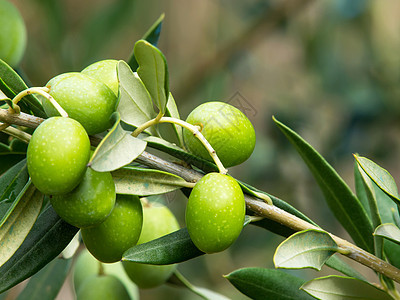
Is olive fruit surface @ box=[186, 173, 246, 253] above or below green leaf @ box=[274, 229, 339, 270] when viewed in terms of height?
above

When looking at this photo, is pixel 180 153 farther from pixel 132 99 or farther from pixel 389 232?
pixel 389 232

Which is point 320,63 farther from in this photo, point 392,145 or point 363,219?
point 363,219

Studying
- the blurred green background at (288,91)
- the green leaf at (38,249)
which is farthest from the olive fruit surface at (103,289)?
the blurred green background at (288,91)

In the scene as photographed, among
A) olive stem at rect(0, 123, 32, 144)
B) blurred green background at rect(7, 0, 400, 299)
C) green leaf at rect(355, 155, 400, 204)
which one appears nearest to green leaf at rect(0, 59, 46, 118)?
olive stem at rect(0, 123, 32, 144)

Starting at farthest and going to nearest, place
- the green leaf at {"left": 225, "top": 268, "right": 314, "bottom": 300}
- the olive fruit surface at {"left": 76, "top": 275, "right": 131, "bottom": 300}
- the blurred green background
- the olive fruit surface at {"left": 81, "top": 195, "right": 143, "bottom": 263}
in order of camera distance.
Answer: the blurred green background
the olive fruit surface at {"left": 76, "top": 275, "right": 131, "bottom": 300}
the green leaf at {"left": 225, "top": 268, "right": 314, "bottom": 300}
the olive fruit surface at {"left": 81, "top": 195, "right": 143, "bottom": 263}

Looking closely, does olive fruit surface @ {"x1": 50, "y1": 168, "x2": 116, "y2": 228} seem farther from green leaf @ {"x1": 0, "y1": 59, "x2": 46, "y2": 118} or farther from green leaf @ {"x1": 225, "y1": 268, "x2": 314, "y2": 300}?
green leaf @ {"x1": 225, "y1": 268, "x2": 314, "y2": 300}
